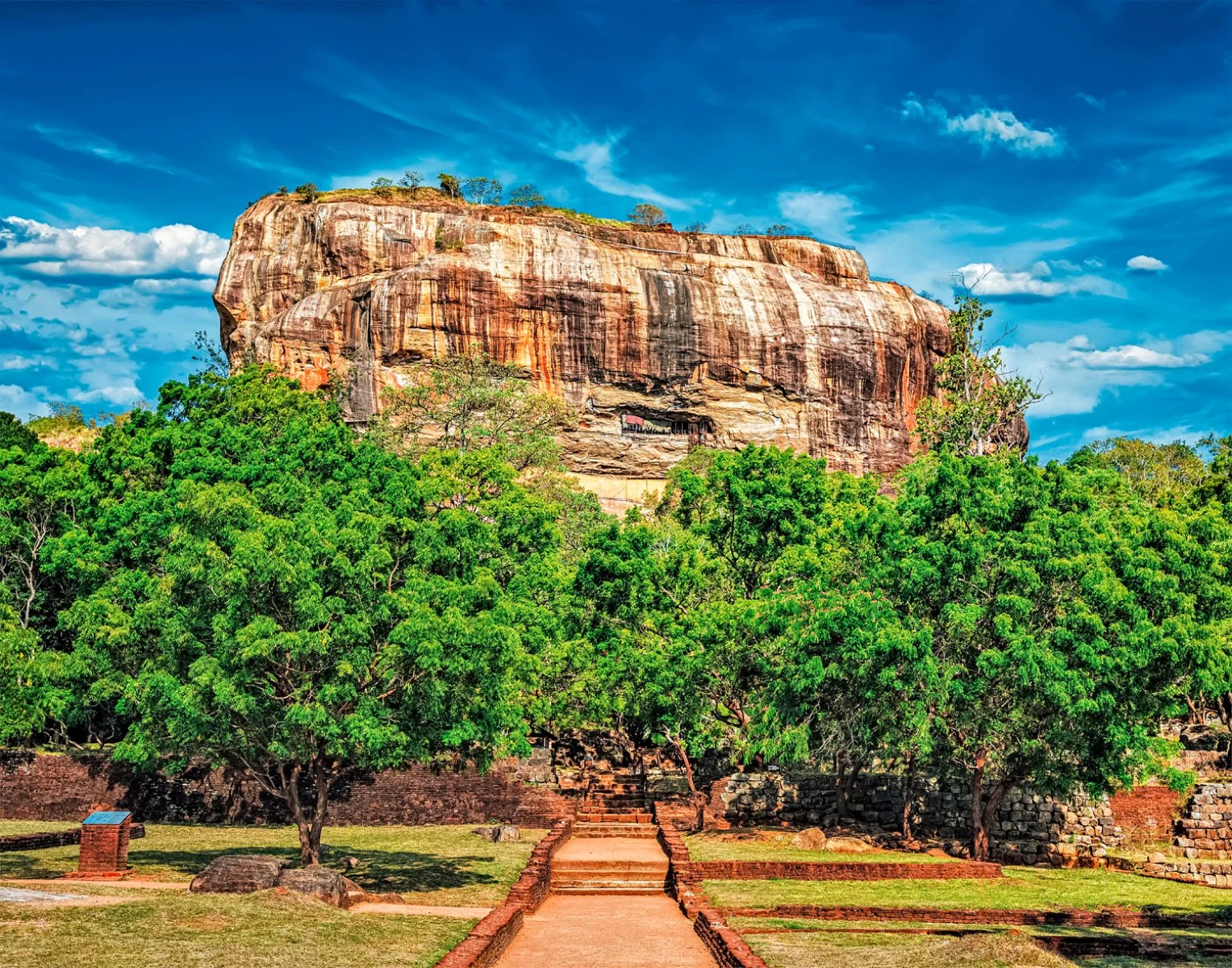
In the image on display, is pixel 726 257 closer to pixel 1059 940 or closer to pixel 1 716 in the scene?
pixel 1 716

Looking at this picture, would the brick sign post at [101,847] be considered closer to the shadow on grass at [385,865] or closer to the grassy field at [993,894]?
the shadow on grass at [385,865]

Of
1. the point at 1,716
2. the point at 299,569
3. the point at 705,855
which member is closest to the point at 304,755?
the point at 299,569

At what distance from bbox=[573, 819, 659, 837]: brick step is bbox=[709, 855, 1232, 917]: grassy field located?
22.0 feet

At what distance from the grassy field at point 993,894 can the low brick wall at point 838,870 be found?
242mm

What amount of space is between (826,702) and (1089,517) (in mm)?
5647

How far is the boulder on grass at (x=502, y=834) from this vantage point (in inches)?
955

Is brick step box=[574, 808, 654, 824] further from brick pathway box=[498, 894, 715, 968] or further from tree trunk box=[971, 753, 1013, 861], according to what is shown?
brick pathway box=[498, 894, 715, 968]

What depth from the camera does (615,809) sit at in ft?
91.0

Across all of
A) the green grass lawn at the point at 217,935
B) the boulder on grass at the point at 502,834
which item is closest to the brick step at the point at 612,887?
the green grass lawn at the point at 217,935

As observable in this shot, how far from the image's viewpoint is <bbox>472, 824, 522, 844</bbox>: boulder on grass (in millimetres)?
24250

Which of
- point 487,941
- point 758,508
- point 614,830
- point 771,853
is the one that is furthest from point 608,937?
point 758,508

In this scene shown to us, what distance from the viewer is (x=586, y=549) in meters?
30.5

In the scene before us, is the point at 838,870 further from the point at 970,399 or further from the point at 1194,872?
the point at 970,399

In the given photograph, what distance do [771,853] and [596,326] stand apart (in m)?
43.2
